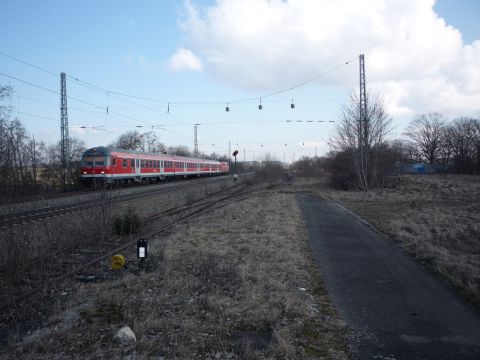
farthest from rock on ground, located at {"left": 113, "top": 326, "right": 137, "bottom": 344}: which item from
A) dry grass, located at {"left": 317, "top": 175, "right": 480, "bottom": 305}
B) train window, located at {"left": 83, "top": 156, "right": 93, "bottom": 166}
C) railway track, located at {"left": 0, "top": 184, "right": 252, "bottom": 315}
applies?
train window, located at {"left": 83, "top": 156, "right": 93, "bottom": 166}

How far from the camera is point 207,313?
5512 millimetres

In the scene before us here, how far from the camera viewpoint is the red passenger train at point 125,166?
96.4 feet

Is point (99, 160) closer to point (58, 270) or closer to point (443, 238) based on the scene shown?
point (58, 270)

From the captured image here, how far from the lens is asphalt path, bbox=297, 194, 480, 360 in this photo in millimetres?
4492

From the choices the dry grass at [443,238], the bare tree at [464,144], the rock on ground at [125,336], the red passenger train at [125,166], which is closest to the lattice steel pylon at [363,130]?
the dry grass at [443,238]

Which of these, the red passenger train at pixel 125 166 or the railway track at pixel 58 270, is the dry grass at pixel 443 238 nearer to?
the railway track at pixel 58 270

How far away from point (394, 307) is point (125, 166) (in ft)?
95.1

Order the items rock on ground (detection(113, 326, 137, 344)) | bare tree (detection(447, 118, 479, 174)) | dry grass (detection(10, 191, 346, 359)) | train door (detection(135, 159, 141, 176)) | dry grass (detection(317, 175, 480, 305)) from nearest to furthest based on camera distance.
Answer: dry grass (detection(10, 191, 346, 359))
rock on ground (detection(113, 326, 137, 344))
dry grass (detection(317, 175, 480, 305))
train door (detection(135, 159, 141, 176))
bare tree (detection(447, 118, 479, 174))

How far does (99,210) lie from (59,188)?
18.2 meters

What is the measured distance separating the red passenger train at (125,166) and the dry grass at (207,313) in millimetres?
14351

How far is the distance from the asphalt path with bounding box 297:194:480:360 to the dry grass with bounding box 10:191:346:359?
0.31 m

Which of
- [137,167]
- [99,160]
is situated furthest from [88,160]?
[137,167]

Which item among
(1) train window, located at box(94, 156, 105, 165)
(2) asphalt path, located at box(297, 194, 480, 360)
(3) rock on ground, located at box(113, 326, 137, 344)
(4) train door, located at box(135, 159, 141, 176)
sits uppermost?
(1) train window, located at box(94, 156, 105, 165)

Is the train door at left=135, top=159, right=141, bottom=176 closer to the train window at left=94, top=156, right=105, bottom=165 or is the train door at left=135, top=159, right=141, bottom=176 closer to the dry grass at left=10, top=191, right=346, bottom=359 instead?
the train window at left=94, top=156, right=105, bottom=165
